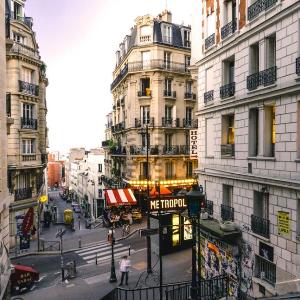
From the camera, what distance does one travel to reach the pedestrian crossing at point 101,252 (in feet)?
83.1

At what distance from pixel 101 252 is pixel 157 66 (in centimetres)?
2273

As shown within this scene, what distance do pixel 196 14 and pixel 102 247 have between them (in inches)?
750

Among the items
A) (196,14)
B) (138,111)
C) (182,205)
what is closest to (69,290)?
(182,205)

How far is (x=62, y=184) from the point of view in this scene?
16212cm

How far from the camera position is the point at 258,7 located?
1416cm

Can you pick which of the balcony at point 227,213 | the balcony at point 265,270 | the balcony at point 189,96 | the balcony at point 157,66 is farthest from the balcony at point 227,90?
the balcony at point 189,96

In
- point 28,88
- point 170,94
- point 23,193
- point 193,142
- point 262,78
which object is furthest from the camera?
point 170,94

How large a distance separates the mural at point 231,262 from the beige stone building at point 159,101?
23.1 metres

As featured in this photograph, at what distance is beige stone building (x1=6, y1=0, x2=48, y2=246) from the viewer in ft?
101

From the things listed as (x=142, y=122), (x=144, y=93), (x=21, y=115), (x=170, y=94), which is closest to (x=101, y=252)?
(x=21, y=115)

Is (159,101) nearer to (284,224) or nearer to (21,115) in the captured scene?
(21,115)

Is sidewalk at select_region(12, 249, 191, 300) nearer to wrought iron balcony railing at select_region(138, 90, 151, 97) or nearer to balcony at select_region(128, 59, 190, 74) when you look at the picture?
wrought iron balcony railing at select_region(138, 90, 151, 97)

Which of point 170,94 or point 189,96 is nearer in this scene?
point 170,94

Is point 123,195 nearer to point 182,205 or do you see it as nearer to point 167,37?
point 182,205
